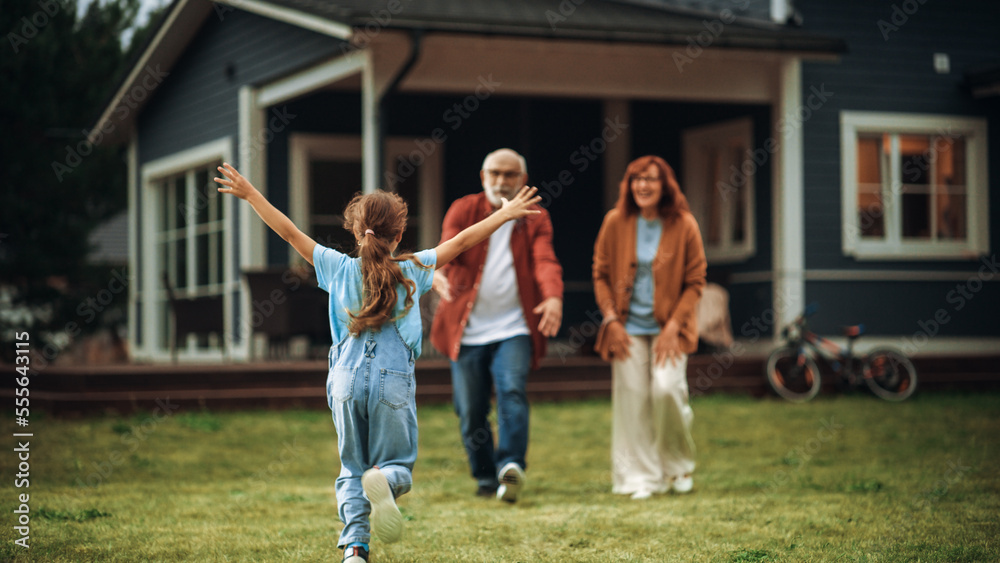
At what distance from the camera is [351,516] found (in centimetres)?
390

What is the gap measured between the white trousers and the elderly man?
1.69 feet

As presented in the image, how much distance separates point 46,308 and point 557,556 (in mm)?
15358

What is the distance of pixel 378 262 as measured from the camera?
3896mm

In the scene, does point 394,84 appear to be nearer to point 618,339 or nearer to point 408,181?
point 408,181

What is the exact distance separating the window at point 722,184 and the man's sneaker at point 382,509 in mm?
9270

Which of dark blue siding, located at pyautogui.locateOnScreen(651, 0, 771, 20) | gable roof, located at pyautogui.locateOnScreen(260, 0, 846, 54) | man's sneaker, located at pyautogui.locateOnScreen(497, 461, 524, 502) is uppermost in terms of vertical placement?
dark blue siding, located at pyautogui.locateOnScreen(651, 0, 771, 20)

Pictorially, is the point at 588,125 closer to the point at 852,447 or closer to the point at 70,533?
the point at 852,447

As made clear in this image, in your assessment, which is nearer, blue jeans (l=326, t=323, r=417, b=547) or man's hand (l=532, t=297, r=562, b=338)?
blue jeans (l=326, t=323, r=417, b=547)

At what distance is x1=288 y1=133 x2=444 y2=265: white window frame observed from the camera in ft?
42.7

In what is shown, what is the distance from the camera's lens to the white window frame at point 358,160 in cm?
1300

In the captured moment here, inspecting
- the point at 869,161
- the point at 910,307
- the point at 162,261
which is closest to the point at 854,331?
the point at 910,307

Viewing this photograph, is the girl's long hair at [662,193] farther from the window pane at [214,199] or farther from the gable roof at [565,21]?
the window pane at [214,199]

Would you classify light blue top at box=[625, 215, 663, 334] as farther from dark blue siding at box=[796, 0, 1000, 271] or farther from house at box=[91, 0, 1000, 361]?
dark blue siding at box=[796, 0, 1000, 271]

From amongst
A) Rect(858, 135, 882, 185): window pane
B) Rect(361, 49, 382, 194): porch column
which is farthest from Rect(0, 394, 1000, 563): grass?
Rect(858, 135, 882, 185): window pane
